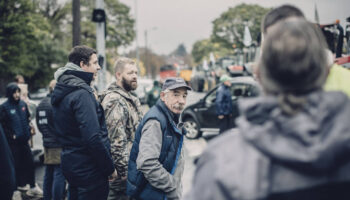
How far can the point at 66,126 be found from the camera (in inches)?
116

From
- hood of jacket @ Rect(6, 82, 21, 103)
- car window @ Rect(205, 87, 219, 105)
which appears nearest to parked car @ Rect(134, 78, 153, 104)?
car window @ Rect(205, 87, 219, 105)

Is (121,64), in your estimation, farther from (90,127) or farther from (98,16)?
(98,16)

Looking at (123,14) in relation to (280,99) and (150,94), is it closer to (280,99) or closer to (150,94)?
(150,94)

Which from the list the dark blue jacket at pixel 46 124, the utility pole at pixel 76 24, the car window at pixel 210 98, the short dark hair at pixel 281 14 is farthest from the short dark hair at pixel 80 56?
the car window at pixel 210 98

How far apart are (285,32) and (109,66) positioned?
136ft

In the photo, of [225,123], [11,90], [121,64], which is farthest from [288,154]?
[225,123]

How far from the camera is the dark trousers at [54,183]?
4.27m

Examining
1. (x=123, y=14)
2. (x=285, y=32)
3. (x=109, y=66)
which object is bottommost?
(x=109, y=66)

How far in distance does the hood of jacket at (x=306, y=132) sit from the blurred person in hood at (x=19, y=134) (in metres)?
5.09

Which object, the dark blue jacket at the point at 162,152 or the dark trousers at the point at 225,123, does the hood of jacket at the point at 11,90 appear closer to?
the dark blue jacket at the point at 162,152

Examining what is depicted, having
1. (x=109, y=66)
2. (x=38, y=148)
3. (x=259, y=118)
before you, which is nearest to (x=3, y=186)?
(x=259, y=118)

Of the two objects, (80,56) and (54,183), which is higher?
(80,56)

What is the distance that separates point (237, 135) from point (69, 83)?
223 cm

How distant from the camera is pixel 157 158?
250 centimetres
